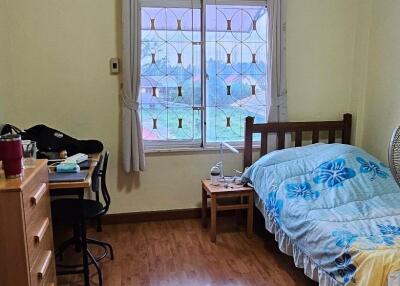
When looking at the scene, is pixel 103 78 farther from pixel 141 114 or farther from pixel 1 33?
pixel 1 33

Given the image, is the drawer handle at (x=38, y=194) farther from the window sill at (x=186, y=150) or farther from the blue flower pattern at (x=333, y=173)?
the blue flower pattern at (x=333, y=173)

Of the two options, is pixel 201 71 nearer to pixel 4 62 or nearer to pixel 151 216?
pixel 151 216

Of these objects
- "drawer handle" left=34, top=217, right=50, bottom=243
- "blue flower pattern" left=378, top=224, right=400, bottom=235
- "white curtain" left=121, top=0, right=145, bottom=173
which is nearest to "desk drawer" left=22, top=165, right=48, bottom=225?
"drawer handle" left=34, top=217, right=50, bottom=243

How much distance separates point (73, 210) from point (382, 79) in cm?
277

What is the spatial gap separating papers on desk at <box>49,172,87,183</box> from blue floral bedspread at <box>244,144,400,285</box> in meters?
1.37

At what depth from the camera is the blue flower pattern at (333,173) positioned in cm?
290

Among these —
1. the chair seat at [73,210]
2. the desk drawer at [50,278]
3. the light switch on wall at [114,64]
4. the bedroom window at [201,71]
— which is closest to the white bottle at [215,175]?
the bedroom window at [201,71]

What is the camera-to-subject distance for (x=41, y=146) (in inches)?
115

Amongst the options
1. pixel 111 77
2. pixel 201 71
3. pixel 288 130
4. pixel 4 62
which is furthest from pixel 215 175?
pixel 4 62

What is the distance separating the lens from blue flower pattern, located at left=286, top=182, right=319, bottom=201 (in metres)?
2.77

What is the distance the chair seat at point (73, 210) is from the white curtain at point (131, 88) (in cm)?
70

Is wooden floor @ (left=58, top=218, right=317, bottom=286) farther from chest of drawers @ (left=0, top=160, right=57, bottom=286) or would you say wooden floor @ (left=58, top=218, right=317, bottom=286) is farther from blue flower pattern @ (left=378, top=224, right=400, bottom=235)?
chest of drawers @ (left=0, top=160, right=57, bottom=286)

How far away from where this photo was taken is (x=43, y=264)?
6.08 ft

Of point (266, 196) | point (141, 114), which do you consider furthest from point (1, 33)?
point (266, 196)
